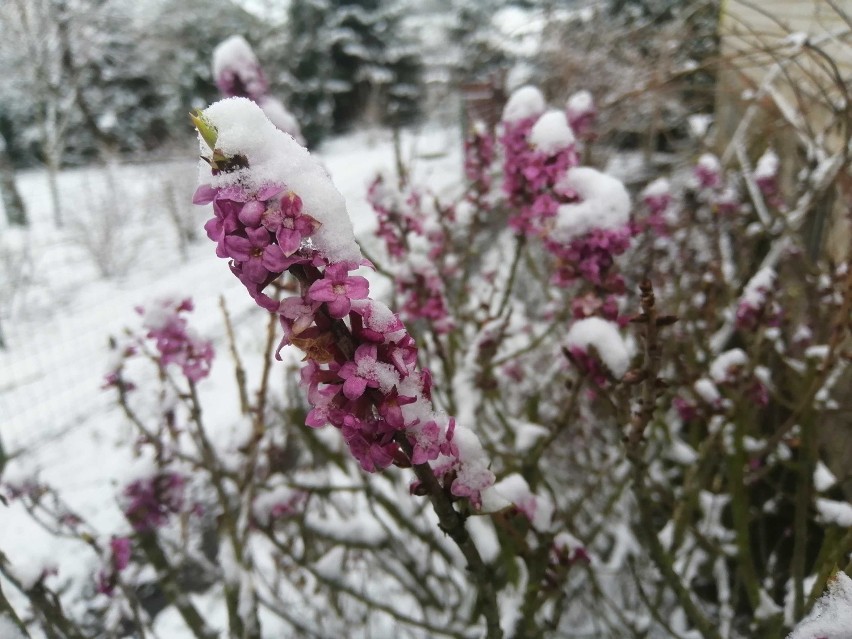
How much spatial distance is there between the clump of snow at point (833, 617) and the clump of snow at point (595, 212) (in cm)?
100

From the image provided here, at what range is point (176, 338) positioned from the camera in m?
1.87

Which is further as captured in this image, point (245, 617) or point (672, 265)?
point (672, 265)

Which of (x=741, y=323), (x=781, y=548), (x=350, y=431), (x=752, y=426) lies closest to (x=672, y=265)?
(x=752, y=426)

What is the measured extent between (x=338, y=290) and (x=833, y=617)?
0.75m

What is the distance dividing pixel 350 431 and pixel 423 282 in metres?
1.39

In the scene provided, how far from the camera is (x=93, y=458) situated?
4648mm

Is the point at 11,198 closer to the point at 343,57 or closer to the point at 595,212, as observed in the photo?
the point at 343,57

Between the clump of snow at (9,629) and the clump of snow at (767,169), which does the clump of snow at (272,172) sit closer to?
the clump of snow at (9,629)

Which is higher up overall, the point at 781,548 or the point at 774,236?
the point at 774,236

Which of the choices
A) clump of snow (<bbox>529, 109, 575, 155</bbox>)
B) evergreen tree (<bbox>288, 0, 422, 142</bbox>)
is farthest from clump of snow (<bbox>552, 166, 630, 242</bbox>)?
evergreen tree (<bbox>288, 0, 422, 142</bbox>)

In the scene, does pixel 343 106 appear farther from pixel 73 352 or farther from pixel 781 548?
pixel 781 548

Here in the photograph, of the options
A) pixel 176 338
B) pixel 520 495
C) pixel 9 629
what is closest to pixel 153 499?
pixel 176 338

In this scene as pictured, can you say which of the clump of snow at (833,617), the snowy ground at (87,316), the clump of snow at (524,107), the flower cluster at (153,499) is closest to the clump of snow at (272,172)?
the clump of snow at (833,617)

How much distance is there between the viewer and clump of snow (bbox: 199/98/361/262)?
0.75 m
